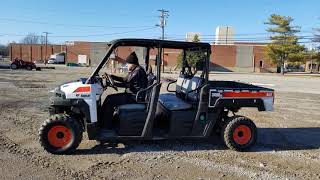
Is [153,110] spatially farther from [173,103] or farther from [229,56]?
[229,56]

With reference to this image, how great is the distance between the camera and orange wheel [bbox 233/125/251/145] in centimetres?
785

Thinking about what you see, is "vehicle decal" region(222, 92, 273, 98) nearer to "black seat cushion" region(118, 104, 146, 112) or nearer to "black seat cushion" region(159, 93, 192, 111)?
"black seat cushion" region(159, 93, 192, 111)

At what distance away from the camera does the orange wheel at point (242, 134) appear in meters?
7.85

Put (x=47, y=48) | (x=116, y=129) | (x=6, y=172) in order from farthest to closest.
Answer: (x=47, y=48) → (x=116, y=129) → (x=6, y=172)

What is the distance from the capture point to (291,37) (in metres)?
71.2

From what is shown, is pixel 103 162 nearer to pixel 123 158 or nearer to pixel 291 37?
pixel 123 158

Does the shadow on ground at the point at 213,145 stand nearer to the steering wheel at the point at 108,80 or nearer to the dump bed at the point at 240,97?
the dump bed at the point at 240,97

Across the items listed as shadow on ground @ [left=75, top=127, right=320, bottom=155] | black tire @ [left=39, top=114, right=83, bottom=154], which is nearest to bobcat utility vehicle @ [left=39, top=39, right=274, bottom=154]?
black tire @ [left=39, top=114, right=83, bottom=154]

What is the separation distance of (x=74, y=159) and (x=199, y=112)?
7.81 feet

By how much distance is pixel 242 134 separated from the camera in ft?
25.9

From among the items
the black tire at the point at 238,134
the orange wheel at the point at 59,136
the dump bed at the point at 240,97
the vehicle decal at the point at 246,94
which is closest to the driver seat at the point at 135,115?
the orange wheel at the point at 59,136

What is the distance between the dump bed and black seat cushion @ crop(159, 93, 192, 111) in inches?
19.4

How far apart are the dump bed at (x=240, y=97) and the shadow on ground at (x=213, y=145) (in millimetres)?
845

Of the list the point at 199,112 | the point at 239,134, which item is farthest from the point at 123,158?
the point at 239,134
